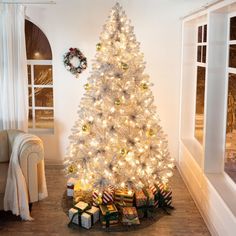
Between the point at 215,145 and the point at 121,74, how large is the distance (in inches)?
51.9

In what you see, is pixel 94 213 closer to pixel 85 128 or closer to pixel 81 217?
pixel 81 217

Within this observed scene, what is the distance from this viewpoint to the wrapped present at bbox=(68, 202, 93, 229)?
3.60 meters

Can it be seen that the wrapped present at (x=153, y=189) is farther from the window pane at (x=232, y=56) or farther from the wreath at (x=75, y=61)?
the wreath at (x=75, y=61)

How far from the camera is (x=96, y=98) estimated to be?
3.95 meters

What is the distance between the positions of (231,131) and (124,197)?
1.40 m

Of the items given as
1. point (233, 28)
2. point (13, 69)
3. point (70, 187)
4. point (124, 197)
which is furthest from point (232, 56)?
point (13, 69)

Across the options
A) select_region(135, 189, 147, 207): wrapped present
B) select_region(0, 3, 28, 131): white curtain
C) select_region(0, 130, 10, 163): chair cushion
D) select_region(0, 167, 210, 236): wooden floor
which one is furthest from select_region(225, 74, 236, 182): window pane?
select_region(0, 3, 28, 131): white curtain

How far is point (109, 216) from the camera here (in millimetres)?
3641

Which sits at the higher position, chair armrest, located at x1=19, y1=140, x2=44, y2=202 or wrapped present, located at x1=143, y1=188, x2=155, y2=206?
chair armrest, located at x1=19, y1=140, x2=44, y2=202

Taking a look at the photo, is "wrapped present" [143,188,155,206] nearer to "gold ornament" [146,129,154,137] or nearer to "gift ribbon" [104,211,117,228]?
"gift ribbon" [104,211,117,228]

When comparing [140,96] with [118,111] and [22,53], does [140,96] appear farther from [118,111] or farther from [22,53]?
[22,53]

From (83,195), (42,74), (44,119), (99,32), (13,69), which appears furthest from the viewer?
(44,119)

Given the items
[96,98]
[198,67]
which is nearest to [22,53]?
[96,98]

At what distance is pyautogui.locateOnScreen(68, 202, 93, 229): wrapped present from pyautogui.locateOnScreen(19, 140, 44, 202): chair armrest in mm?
509
